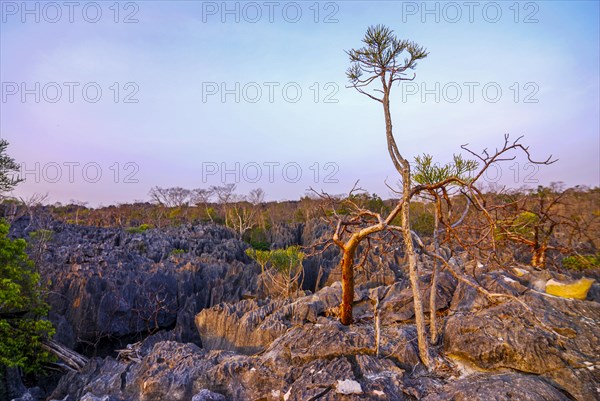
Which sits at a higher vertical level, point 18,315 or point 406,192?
point 406,192

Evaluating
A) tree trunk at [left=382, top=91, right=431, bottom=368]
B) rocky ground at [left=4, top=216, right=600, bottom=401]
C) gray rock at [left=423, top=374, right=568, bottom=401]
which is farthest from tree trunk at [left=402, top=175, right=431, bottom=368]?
gray rock at [left=423, top=374, right=568, bottom=401]

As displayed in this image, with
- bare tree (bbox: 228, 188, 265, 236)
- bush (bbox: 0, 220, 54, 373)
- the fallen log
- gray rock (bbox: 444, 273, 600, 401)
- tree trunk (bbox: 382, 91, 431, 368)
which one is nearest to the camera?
gray rock (bbox: 444, 273, 600, 401)

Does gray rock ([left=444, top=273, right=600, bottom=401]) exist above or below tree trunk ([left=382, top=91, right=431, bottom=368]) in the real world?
below

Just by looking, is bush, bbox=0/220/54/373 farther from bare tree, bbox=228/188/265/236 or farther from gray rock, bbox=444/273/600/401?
bare tree, bbox=228/188/265/236

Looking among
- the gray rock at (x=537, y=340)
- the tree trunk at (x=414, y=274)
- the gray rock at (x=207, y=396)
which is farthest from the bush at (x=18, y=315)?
the gray rock at (x=537, y=340)

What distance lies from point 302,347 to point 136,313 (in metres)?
8.05

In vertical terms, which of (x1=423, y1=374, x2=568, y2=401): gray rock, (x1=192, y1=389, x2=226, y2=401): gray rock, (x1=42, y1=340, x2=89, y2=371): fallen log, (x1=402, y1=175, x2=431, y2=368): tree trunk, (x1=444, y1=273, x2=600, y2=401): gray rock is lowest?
(x1=42, y1=340, x2=89, y2=371): fallen log

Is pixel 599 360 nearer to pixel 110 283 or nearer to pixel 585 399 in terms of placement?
pixel 585 399

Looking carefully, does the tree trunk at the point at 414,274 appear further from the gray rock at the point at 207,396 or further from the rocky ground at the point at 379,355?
the gray rock at the point at 207,396

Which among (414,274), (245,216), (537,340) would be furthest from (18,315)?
(245,216)

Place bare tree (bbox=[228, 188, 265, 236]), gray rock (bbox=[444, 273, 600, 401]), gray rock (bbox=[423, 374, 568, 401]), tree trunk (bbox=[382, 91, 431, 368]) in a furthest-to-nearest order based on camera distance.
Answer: bare tree (bbox=[228, 188, 265, 236]) < tree trunk (bbox=[382, 91, 431, 368]) < gray rock (bbox=[444, 273, 600, 401]) < gray rock (bbox=[423, 374, 568, 401])

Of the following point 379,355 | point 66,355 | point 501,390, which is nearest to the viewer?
point 501,390

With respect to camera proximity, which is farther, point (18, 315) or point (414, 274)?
point (18, 315)

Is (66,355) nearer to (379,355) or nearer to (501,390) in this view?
(379,355)
